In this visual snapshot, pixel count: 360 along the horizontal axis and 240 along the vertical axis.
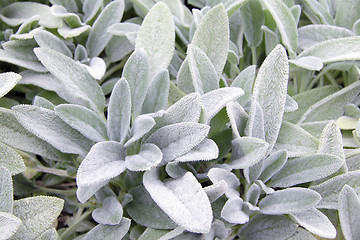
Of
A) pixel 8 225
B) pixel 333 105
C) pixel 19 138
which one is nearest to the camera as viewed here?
pixel 8 225

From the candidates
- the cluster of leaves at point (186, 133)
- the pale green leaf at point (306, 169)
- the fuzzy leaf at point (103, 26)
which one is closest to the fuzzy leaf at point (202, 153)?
the cluster of leaves at point (186, 133)

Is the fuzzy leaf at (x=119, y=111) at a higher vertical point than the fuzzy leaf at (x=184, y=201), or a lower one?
higher

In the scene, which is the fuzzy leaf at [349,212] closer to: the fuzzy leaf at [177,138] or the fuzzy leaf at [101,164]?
the fuzzy leaf at [177,138]

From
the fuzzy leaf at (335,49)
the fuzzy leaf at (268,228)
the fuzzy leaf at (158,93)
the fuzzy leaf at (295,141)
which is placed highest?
the fuzzy leaf at (335,49)

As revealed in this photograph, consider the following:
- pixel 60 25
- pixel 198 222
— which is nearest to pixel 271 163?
pixel 198 222

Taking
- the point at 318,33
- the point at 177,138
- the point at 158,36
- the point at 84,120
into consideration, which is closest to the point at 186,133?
the point at 177,138

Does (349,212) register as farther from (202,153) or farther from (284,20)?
(284,20)
